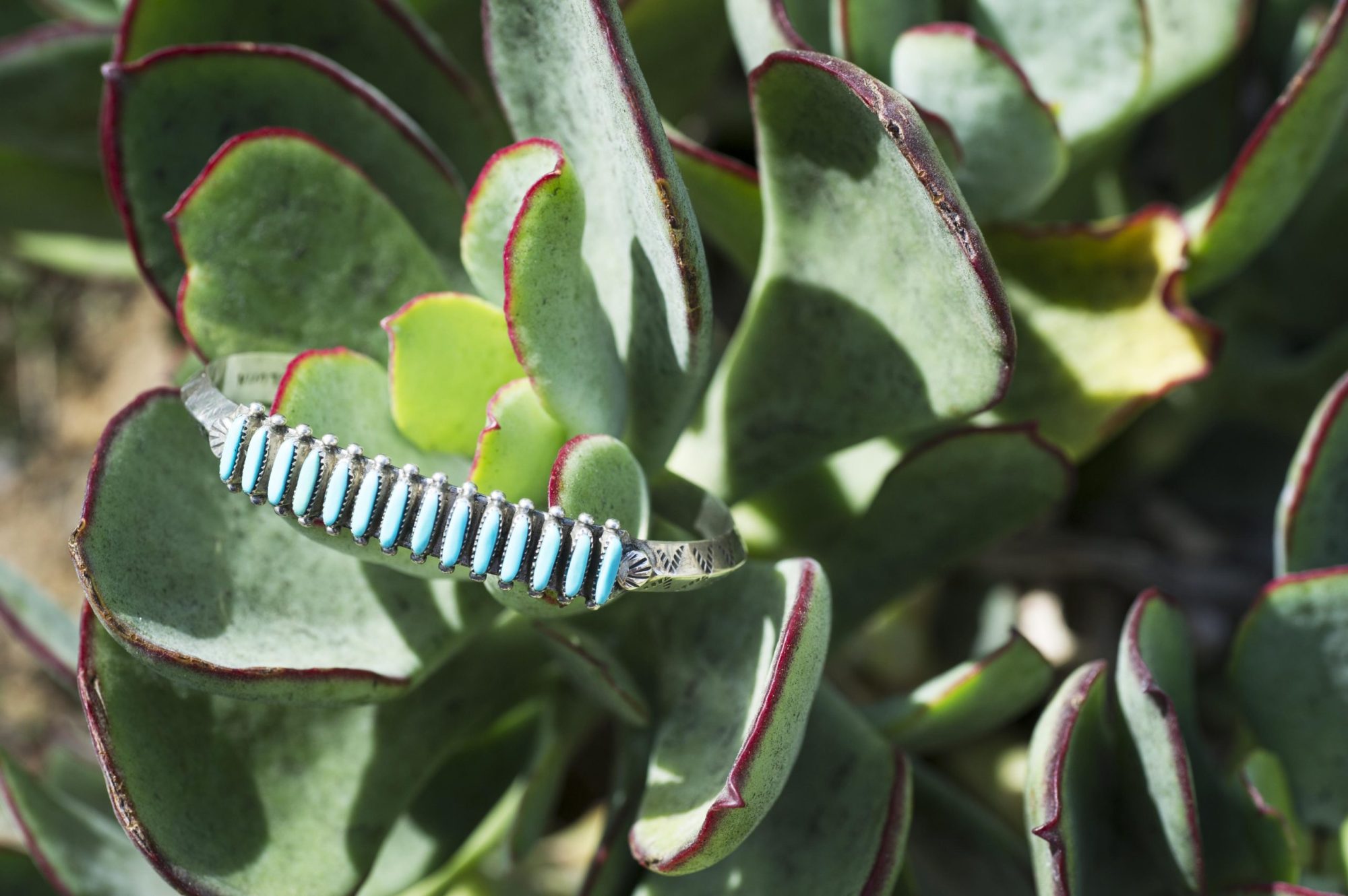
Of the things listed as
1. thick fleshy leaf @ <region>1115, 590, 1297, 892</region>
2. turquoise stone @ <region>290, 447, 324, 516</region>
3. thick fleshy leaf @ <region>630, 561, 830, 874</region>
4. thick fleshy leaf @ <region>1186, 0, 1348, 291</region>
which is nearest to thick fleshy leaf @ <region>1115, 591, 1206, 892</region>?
thick fleshy leaf @ <region>1115, 590, 1297, 892</region>

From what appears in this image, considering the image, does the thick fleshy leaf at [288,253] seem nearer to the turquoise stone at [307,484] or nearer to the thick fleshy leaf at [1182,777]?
the turquoise stone at [307,484]

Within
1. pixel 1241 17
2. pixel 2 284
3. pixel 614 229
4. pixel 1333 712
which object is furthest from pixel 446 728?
pixel 2 284

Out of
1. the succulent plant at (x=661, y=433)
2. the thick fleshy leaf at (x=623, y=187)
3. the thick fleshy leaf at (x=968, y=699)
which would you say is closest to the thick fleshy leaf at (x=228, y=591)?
the succulent plant at (x=661, y=433)

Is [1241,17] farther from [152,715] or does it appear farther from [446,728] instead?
[152,715]

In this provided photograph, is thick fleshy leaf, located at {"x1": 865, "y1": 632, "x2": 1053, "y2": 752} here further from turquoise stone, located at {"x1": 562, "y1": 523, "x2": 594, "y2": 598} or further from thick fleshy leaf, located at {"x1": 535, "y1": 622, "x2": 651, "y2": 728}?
turquoise stone, located at {"x1": 562, "y1": 523, "x2": 594, "y2": 598}

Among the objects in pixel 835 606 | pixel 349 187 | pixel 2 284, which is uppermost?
pixel 349 187

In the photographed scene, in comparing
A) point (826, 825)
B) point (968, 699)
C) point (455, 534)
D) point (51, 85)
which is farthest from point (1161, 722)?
point (51, 85)

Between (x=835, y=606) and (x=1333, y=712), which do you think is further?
(x=835, y=606)
